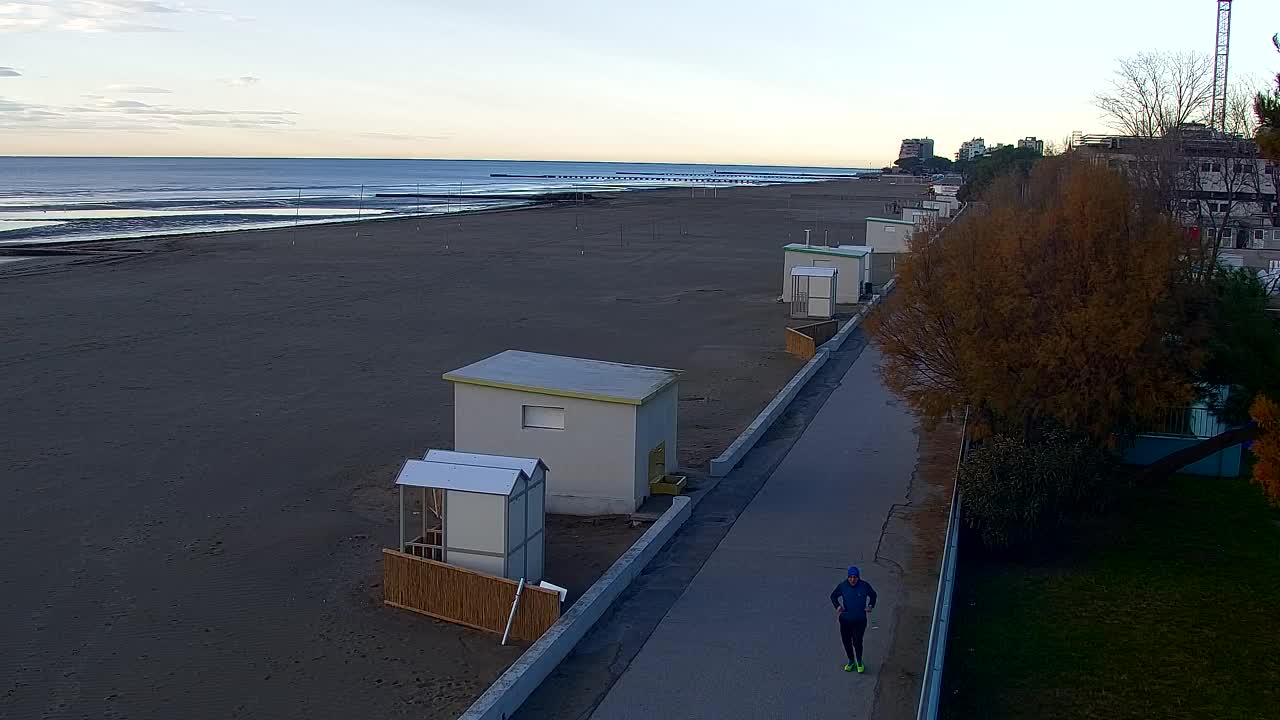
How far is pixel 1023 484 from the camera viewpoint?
15.5m

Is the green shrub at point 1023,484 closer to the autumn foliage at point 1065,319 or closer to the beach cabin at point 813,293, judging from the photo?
the autumn foliage at point 1065,319

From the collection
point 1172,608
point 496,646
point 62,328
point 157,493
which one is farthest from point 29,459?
point 1172,608

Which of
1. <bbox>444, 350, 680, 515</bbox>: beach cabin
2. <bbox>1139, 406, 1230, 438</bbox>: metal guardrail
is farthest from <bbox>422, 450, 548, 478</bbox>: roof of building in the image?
<bbox>1139, 406, 1230, 438</bbox>: metal guardrail


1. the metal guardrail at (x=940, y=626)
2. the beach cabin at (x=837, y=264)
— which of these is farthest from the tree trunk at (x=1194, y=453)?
the beach cabin at (x=837, y=264)

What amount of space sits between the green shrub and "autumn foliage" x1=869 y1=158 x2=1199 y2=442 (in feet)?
1.61

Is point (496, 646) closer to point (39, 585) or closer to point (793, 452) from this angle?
point (39, 585)

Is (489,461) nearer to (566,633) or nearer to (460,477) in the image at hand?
(460,477)

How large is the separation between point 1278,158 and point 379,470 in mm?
13308

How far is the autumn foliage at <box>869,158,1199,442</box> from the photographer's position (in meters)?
15.5

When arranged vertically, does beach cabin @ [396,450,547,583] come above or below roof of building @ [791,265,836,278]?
below

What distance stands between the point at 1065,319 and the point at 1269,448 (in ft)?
18.0

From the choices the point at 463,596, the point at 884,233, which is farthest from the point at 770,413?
the point at 884,233

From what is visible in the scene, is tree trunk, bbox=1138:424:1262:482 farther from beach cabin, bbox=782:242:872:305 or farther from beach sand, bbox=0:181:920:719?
beach cabin, bbox=782:242:872:305

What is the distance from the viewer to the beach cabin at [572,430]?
51.2 feet
